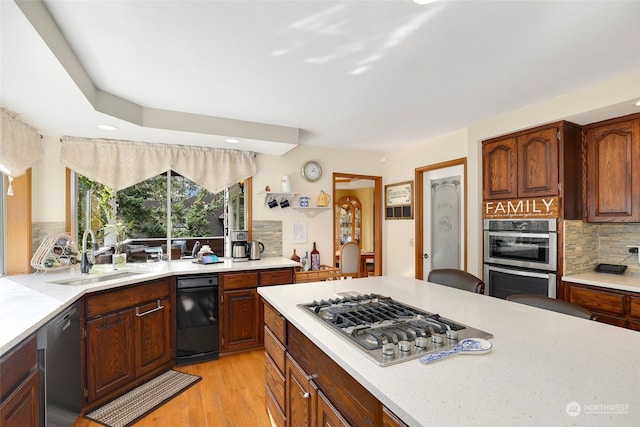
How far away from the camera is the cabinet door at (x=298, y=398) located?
1369 millimetres

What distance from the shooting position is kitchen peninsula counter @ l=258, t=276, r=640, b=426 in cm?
74

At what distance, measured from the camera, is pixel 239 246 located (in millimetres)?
3684

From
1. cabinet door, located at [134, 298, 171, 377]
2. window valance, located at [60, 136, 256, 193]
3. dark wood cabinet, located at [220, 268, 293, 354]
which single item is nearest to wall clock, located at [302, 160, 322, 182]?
window valance, located at [60, 136, 256, 193]

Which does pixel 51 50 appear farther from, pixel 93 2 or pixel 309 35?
pixel 309 35

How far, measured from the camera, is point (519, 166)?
9.75ft

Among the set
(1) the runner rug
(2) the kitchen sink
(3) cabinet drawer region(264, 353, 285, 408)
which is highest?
(2) the kitchen sink

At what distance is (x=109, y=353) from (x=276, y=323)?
151cm

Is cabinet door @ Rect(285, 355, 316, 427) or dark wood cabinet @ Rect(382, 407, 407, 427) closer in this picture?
dark wood cabinet @ Rect(382, 407, 407, 427)

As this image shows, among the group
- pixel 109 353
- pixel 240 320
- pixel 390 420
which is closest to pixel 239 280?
pixel 240 320

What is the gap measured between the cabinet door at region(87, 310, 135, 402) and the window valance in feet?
5.12

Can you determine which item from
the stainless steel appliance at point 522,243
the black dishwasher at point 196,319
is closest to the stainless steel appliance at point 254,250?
the black dishwasher at point 196,319

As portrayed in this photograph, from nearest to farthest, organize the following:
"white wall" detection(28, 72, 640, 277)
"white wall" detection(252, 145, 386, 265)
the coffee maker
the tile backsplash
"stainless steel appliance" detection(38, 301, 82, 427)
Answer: "stainless steel appliance" detection(38, 301, 82, 427) < "white wall" detection(28, 72, 640, 277) < the tile backsplash < the coffee maker < "white wall" detection(252, 145, 386, 265)

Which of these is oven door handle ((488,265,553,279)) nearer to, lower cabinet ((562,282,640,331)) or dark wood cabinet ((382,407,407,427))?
lower cabinet ((562,282,640,331))

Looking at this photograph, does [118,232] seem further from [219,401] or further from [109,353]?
[219,401]
